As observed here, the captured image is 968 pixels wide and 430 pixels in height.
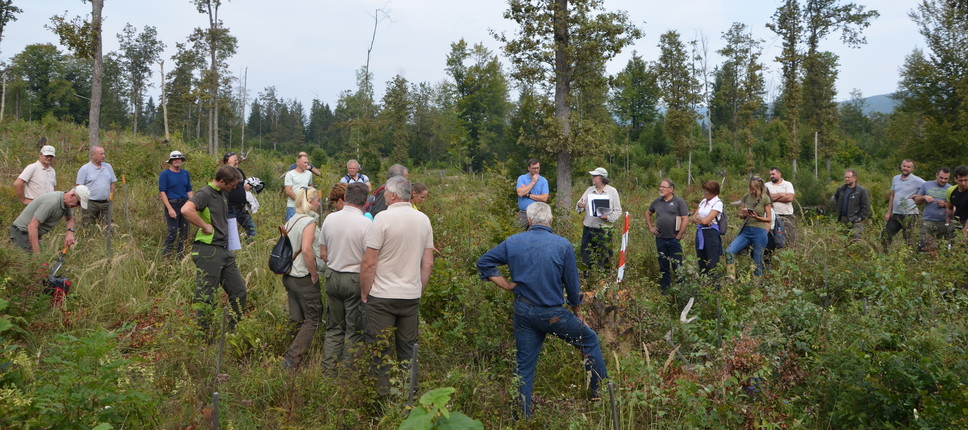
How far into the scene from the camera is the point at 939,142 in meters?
15.4

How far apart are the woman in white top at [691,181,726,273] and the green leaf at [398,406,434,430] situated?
5.63 meters

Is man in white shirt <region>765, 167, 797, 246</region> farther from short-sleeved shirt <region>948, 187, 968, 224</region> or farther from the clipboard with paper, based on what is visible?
the clipboard with paper

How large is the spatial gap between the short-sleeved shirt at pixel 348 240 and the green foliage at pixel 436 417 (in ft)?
7.60

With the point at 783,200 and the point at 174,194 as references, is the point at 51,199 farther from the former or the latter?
the point at 783,200

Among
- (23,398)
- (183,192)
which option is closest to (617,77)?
(183,192)

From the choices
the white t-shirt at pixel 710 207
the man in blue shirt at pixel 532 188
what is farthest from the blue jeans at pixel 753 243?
the man in blue shirt at pixel 532 188

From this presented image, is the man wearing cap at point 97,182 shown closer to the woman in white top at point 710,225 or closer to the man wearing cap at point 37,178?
the man wearing cap at point 37,178

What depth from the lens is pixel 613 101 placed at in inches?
1962

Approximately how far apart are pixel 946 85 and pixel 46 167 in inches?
845

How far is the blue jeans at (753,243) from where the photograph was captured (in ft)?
25.3

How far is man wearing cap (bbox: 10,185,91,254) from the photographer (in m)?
6.23

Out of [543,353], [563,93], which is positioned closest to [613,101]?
[563,93]

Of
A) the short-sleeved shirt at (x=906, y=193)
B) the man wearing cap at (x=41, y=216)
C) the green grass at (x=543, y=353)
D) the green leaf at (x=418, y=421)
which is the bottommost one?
the green grass at (x=543, y=353)

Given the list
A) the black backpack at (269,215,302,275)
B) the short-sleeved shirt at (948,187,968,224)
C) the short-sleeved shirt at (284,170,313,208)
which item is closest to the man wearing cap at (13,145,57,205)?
the short-sleeved shirt at (284,170,313,208)
